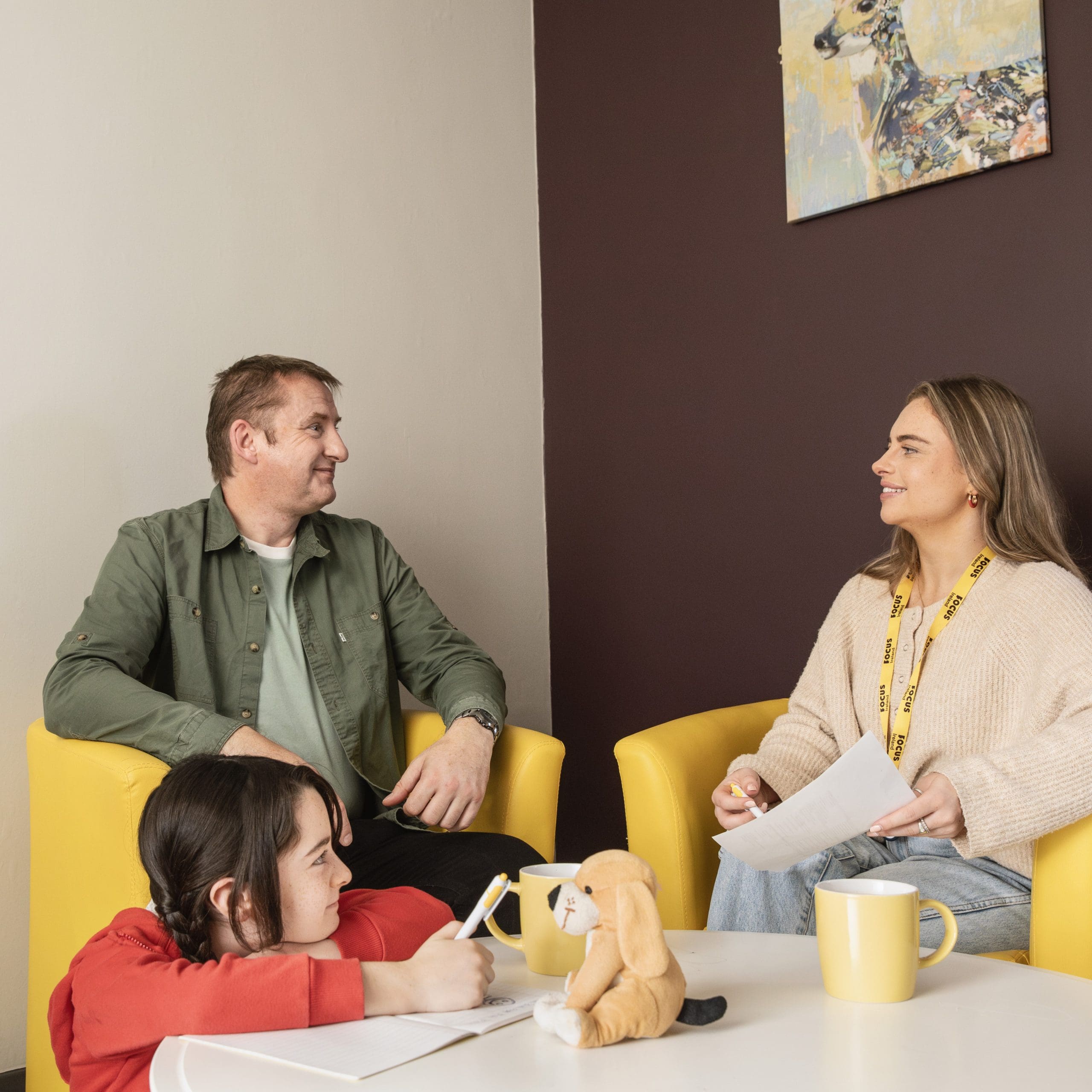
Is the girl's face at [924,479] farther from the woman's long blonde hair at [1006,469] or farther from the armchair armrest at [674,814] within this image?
the armchair armrest at [674,814]

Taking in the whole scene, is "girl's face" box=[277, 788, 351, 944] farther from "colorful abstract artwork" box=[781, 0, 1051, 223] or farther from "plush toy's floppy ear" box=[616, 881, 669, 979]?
"colorful abstract artwork" box=[781, 0, 1051, 223]

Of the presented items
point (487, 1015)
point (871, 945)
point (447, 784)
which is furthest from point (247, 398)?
point (871, 945)

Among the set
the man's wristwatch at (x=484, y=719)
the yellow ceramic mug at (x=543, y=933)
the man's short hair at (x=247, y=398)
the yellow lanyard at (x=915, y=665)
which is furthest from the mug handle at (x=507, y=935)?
the man's short hair at (x=247, y=398)

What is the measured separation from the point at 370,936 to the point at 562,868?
0.23 metres

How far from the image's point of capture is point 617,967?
2.92ft

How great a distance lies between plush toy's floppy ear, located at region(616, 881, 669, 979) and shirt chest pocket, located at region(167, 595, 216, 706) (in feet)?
4.52

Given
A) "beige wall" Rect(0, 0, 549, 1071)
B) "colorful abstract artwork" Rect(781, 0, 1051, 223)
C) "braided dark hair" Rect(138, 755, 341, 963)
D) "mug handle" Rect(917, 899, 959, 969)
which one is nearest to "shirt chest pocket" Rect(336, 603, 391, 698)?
"beige wall" Rect(0, 0, 549, 1071)

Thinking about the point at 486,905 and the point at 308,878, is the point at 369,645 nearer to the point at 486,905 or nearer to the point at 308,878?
the point at 308,878

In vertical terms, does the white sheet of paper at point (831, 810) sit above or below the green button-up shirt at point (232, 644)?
below

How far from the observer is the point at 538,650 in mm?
3264

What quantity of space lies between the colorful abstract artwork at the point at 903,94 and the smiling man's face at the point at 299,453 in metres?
1.20

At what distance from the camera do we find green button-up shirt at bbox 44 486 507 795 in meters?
1.86

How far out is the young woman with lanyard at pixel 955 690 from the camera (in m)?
1.56

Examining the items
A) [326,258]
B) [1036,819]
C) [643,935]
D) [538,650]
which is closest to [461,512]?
[538,650]
